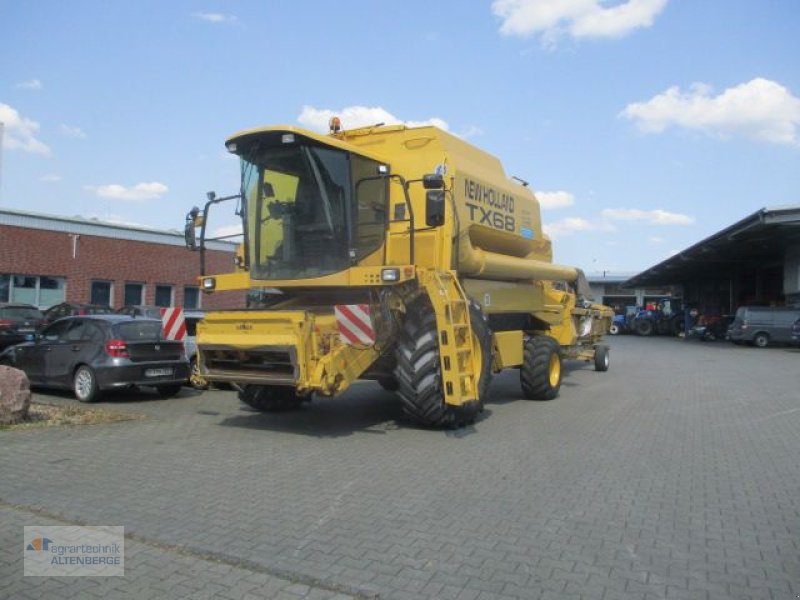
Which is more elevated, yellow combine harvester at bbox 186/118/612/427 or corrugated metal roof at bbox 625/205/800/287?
corrugated metal roof at bbox 625/205/800/287

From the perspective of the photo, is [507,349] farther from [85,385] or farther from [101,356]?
[85,385]

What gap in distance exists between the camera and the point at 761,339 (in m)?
30.0

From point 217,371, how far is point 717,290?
4676cm

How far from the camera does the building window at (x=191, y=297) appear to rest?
1230 inches

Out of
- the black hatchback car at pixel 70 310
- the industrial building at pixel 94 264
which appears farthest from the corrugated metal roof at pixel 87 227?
the black hatchback car at pixel 70 310

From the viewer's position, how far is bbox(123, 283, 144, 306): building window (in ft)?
93.5

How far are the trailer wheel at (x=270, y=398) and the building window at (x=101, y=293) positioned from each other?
1998cm

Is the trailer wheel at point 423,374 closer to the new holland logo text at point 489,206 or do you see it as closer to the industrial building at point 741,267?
the new holland logo text at point 489,206

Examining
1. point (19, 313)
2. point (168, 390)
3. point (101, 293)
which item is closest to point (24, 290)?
point (101, 293)

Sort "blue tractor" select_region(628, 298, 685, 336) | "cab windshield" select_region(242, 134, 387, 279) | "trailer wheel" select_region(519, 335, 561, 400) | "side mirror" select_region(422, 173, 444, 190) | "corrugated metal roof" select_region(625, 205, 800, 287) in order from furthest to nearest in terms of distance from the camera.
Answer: "blue tractor" select_region(628, 298, 685, 336) < "corrugated metal roof" select_region(625, 205, 800, 287) < "trailer wheel" select_region(519, 335, 561, 400) < "cab windshield" select_region(242, 134, 387, 279) < "side mirror" select_region(422, 173, 444, 190)

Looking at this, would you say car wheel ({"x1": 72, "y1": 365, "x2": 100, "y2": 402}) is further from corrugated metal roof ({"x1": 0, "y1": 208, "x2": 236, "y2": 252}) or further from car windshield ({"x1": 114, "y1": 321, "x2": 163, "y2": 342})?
corrugated metal roof ({"x1": 0, "y1": 208, "x2": 236, "y2": 252})

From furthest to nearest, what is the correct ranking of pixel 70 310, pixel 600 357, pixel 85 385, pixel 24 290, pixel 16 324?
pixel 24 290
pixel 70 310
pixel 600 357
pixel 16 324
pixel 85 385

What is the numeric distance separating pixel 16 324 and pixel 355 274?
43.6 feet

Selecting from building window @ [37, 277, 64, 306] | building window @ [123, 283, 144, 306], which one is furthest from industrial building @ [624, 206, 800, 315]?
building window @ [37, 277, 64, 306]
